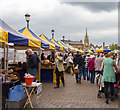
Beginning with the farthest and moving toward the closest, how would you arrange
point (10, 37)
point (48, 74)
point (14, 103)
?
point (48, 74) < point (10, 37) < point (14, 103)

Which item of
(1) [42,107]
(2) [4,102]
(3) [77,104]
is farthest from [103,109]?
(2) [4,102]

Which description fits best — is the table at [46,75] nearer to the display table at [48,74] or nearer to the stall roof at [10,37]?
the display table at [48,74]

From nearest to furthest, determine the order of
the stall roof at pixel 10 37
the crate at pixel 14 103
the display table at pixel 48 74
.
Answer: the crate at pixel 14 103 < the stall roof at pixel 10 37 < the display table at pixel 48 74

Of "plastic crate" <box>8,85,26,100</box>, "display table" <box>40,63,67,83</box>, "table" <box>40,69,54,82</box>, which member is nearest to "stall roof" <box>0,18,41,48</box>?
"plastic crate" <box>8,85,26,100</box>

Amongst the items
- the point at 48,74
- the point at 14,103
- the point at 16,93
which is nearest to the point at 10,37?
the point at 16,93

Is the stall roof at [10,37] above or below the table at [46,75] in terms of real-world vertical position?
above

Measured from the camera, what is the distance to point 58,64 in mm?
8789

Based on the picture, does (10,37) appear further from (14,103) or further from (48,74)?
(48,74)

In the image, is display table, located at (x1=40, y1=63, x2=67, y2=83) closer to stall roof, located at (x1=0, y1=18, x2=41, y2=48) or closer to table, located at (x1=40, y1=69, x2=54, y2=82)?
table, located at (x1=40, y1=69, x2=54, y2=82)

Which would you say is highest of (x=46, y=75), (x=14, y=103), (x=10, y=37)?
(x=10, y=37)

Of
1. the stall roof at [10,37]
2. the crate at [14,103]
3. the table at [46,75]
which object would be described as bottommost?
the crate at [14,103]

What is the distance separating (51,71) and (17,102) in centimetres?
551

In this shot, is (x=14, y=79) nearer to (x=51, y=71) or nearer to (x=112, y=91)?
(x=112, y=91)

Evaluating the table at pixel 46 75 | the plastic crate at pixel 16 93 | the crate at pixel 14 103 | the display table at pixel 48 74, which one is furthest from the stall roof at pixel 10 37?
the table at pixel 46 75
